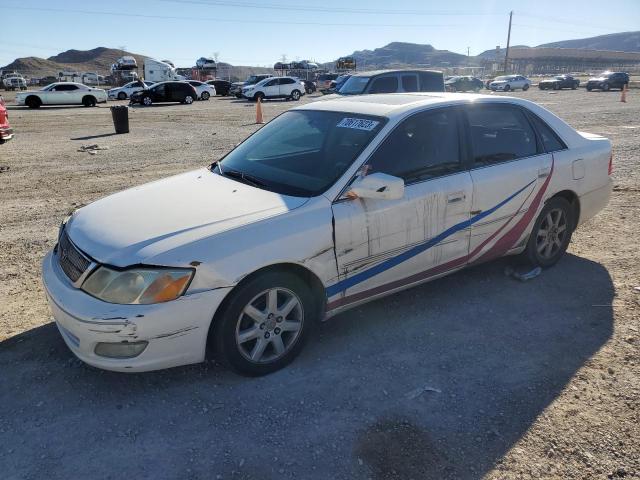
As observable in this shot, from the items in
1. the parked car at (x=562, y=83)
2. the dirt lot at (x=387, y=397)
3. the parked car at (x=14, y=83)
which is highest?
the parked car at (x=14, y=83)

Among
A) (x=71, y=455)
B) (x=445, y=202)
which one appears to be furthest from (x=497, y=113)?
(x=71, y=455)

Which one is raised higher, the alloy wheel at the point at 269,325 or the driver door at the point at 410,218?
the driver door at the point at 410,218

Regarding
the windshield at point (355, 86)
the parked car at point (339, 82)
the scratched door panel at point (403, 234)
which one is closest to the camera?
the scratched door panel at point (403, 234)

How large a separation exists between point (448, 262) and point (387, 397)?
1.35 meters

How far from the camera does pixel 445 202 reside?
12.4 ft

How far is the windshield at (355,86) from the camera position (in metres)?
14.0

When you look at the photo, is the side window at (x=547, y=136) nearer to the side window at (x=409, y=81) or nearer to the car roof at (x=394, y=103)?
the car roof at (x=394, y=103)

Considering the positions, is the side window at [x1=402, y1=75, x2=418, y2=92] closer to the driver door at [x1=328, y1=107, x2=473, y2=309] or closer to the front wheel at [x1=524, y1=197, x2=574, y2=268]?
the front wheel at [x1=524, y1=197, x2=574, y2=268]

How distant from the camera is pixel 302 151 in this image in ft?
13.1

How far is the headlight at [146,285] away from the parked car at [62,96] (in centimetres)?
2945

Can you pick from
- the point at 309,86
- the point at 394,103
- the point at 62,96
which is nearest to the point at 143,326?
the point at 394,103

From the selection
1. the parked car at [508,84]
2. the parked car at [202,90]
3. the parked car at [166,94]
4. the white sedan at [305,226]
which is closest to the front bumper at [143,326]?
the white sedan at [305,226]

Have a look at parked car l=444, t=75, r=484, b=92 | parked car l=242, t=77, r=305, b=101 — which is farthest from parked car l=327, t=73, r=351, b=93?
parked car l=444, t=75, r=484, b=92

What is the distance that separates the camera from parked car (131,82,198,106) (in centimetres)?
3017
